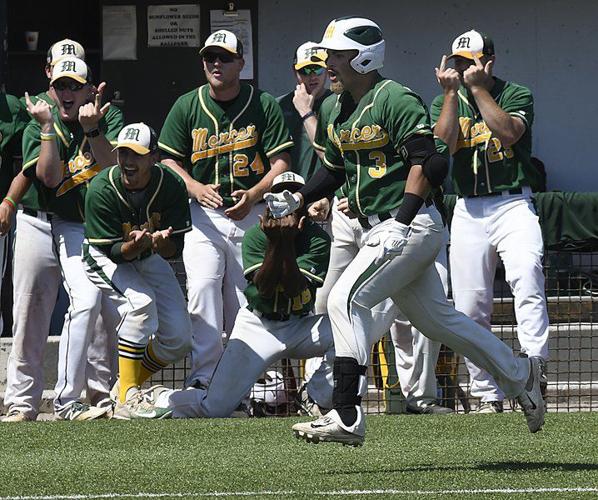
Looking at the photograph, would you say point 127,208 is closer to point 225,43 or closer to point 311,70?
point 225,43

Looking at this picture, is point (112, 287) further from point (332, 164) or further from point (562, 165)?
point (562, 165)

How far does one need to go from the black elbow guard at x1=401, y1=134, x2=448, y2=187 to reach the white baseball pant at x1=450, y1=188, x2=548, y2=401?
7.53 feet

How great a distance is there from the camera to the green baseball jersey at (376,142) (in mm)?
6695

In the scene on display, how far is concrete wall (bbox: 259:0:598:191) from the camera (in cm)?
1247

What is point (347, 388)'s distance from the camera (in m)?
6.42

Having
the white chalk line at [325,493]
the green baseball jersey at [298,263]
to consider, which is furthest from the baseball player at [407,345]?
the white chalk line at [325,493]

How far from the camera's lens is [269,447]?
7156mm

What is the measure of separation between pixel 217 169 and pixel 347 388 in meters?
3.08

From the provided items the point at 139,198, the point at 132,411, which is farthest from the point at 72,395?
the point at 139,198

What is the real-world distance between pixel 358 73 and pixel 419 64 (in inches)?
226

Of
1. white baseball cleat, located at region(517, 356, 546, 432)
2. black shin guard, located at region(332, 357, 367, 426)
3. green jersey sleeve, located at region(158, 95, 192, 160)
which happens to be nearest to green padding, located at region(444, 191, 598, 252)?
green jersey sleeve, located at region(158, 95, 192, 160)

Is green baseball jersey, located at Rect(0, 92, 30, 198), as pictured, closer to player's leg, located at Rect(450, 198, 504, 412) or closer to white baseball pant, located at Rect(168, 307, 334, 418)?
white baseball pant, located at Rect(168, 307, 334, 418)

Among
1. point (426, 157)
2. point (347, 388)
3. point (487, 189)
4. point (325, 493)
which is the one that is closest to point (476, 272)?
point (487, 189)

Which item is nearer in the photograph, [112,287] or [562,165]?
[112,287]
